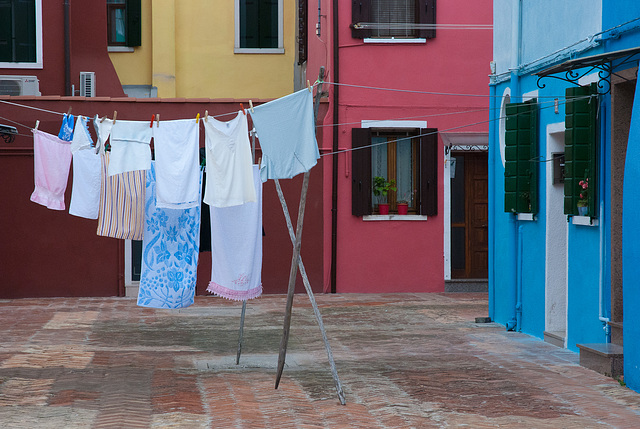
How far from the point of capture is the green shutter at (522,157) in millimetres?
10648

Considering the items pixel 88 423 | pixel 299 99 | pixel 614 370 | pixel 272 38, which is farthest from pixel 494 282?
pixel 272 38

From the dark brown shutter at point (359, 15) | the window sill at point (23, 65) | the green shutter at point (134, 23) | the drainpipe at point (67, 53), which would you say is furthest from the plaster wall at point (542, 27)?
the green shutter at point (134, 23)

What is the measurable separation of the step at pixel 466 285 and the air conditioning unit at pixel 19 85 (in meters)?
8.53

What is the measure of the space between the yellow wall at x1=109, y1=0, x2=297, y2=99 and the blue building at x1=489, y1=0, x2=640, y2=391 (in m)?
8.19

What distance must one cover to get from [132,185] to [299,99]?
2253mm

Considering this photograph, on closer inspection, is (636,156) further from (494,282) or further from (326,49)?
(326,49)

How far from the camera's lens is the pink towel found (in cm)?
942

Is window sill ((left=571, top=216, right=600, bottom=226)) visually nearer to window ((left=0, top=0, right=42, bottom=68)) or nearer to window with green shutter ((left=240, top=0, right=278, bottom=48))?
window ((left=0, top=0, right=42, bottom=68))

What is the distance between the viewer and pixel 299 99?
24.7ft

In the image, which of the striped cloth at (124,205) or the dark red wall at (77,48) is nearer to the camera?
the striped cloth at (124,205)

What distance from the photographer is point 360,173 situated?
15.7m

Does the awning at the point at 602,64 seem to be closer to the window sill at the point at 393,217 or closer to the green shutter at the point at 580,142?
the green shutter at the point at 580,142

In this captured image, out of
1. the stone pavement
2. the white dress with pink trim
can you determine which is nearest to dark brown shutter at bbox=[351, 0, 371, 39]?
the stone pavement

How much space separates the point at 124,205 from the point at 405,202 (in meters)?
8.09
